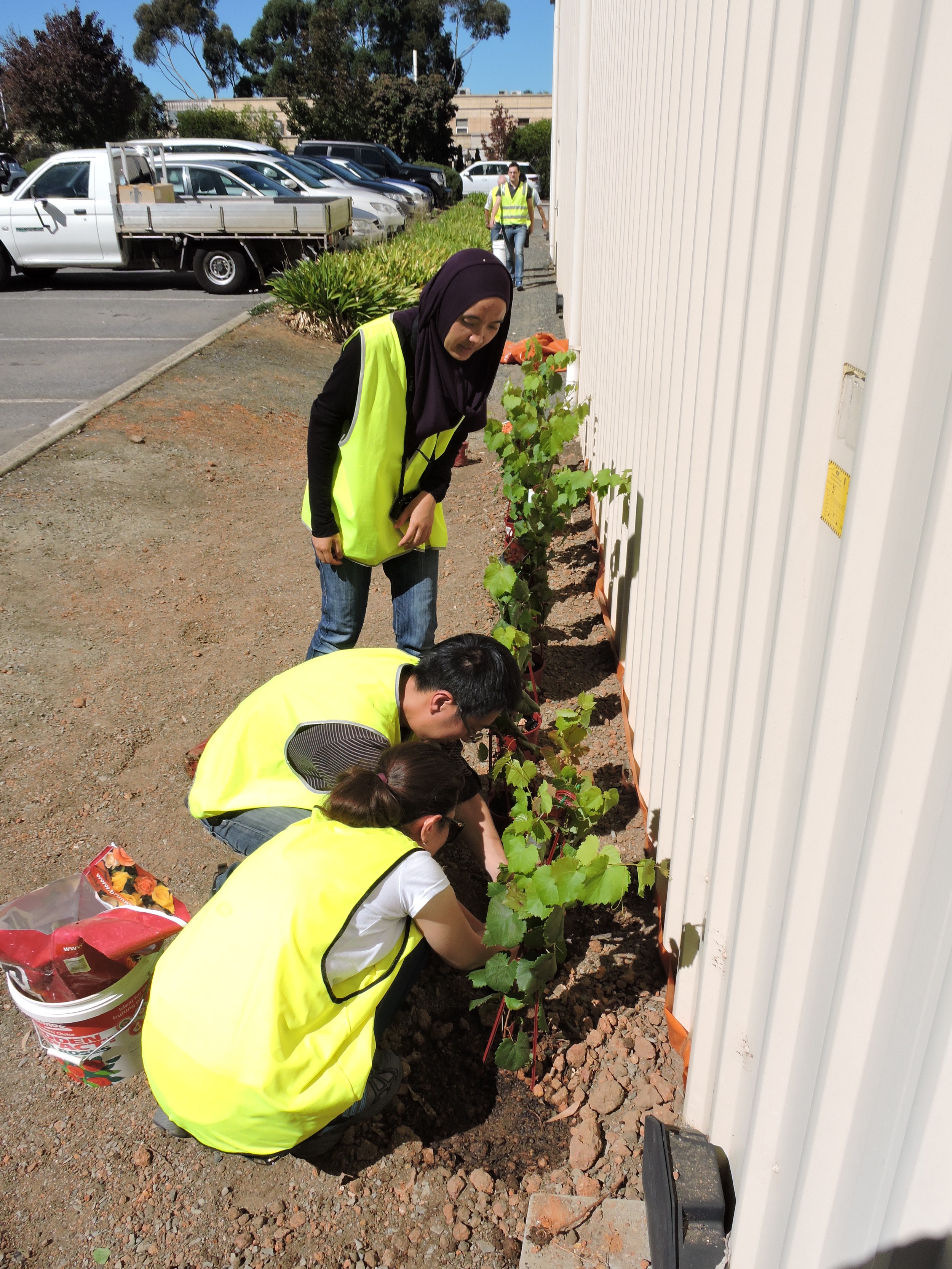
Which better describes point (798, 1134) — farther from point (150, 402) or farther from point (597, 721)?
point (150, 402)

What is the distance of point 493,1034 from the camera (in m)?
2.05

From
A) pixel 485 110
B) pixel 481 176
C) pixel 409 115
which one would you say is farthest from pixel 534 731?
pixel 485 110

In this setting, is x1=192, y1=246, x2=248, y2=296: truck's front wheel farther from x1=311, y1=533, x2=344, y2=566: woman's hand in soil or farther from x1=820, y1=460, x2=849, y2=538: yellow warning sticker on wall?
x1=820, y1=460, x2=849, y2=538: yellow warning sticker on wall

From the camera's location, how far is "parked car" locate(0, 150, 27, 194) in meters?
20.5

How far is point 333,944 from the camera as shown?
5.71 ft

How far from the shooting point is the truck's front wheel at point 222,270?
11.4m

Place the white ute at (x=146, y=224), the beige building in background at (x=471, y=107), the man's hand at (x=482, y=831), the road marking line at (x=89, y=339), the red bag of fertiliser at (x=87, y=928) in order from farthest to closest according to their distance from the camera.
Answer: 1. the beige building in background at (x=471, y=107)
2. the white ute at (x=146, y=224)
3. the road marking line at (x=89, y=339)
4. the man's hand at (x=482, y=831)
5. the red bag of fertiliser at (x=87, y=928)

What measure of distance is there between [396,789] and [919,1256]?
119cm

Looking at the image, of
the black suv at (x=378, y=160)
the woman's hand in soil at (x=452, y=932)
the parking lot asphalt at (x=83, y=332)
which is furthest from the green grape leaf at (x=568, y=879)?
the black suv at (x=378, y=160)

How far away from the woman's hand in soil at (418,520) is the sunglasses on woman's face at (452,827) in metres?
0.86

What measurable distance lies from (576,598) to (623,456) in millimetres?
1069

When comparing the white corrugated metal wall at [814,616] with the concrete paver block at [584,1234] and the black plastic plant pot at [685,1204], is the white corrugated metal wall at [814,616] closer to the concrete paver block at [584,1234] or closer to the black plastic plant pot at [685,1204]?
the black plastic plant pot at [685,1204]

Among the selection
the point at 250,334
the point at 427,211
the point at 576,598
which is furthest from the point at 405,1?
the point at 576,598

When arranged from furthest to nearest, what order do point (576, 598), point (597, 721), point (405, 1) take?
point (405, 1), point (576, 598), point (597, 721)
